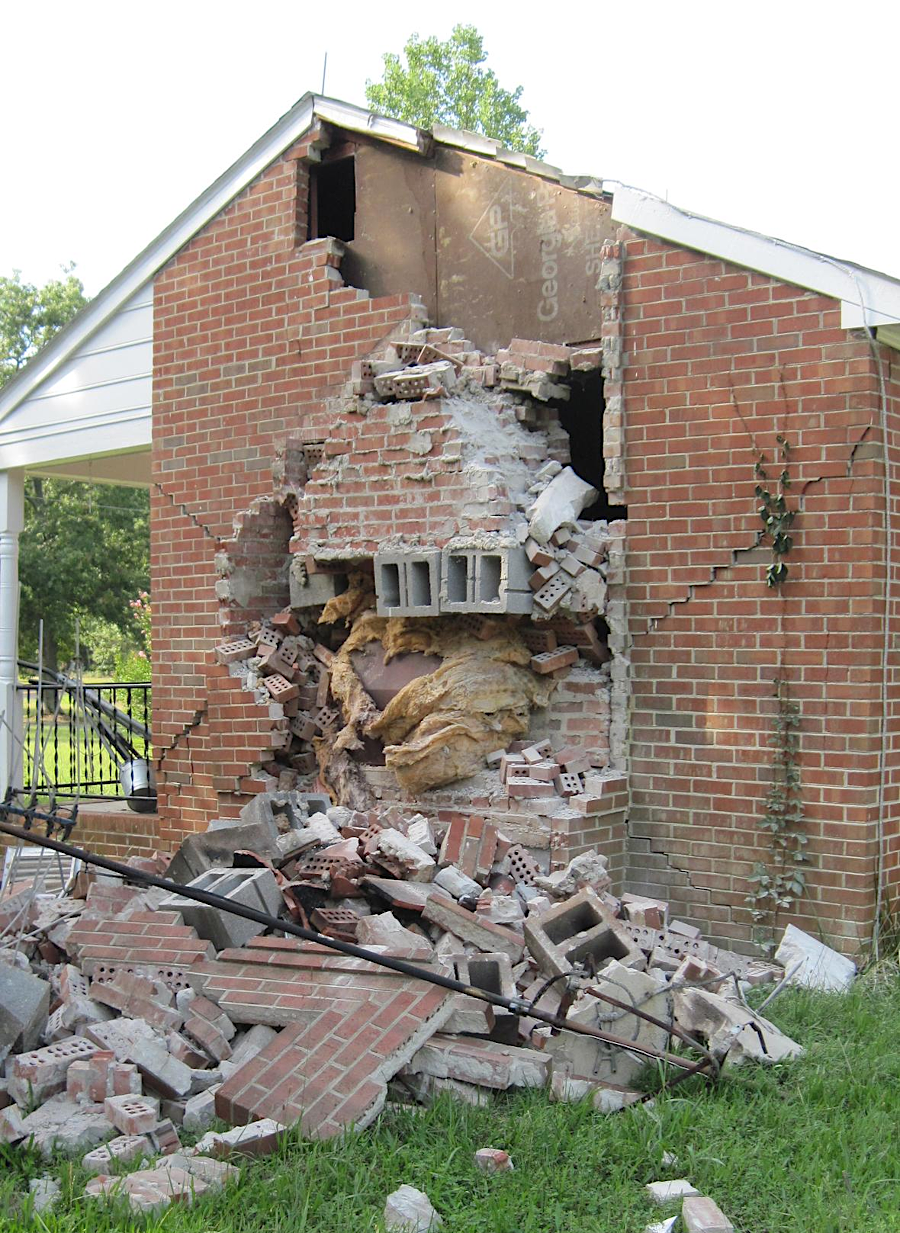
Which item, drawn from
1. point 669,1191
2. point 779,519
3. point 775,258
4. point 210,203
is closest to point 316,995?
point 669,1191

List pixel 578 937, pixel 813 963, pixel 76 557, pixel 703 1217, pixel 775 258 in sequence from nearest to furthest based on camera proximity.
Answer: pixel 703 1217
pixel 578 937
pixel 813 963
pixel 775 258
pixel 76 557

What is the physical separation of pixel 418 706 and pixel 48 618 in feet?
67.3

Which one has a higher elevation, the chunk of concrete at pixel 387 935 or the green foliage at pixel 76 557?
the green foliage at pixel 76 557

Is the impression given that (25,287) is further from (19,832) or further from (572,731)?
(19,832)

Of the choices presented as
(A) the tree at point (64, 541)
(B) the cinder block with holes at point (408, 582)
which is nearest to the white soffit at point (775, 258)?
(B) the cinder block with holes at point (408, 582)

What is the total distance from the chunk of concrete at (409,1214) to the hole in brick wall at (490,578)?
11.8 ft

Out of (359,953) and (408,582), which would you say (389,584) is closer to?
(408,582)

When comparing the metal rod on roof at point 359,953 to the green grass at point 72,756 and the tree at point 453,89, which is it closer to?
the green grass at point 72,756

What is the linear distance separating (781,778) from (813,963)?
0.89 m

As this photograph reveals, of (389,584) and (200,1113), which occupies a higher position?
(389,584)

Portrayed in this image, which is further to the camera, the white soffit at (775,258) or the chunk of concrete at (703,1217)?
the white soffit at (775,258)

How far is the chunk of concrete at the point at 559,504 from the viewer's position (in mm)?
6613

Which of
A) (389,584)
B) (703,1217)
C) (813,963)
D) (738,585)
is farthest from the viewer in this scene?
(389,584)

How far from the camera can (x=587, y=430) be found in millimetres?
7438
